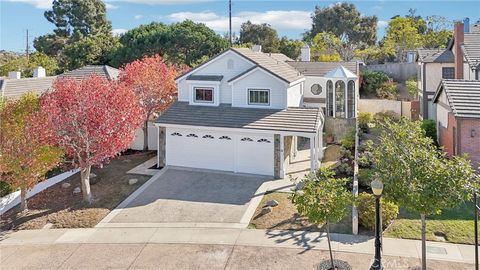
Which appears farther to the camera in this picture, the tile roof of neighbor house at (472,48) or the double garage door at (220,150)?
the tile roof of neighbor house at (472,48)

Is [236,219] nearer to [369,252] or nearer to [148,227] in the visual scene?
[148,227]

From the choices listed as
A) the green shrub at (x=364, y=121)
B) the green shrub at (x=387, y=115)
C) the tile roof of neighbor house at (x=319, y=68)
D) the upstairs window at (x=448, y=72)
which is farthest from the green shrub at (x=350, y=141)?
the upstairs window at (x=448, y=72)

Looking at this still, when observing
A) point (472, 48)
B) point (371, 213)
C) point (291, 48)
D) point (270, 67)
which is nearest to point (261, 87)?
point (270, 67)

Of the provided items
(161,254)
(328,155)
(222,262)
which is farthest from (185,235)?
(328,155)

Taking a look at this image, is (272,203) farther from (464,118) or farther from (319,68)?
(319,68)

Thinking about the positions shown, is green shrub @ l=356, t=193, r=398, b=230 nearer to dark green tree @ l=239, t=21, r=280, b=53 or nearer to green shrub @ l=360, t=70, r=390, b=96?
green shrub @ l=360, t=70, r=390, b=96

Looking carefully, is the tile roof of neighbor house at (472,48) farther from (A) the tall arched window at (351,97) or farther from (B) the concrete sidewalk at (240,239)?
(B) the concrete sidewalk at (240,239)

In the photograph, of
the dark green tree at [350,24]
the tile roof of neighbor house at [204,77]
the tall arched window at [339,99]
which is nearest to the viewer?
the tile roof of neighbor house at [204,77]
